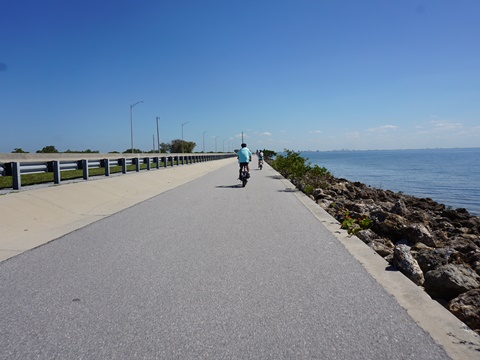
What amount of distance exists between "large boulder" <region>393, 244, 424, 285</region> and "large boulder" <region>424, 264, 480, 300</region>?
0.21m

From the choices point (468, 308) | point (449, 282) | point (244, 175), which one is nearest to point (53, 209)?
point (449, 282)

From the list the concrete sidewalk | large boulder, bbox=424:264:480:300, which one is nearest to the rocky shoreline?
large boulder, bbox=424:264:480:300

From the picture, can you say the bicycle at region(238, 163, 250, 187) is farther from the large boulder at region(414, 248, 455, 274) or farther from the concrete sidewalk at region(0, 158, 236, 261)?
the large boulder at region(414, 248, 455, 274)

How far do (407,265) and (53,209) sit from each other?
804 centimetres

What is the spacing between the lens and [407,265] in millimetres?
5492

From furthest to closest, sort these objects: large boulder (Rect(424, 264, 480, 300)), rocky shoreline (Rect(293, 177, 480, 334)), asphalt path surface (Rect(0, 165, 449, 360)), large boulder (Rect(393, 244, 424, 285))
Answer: large boulder (Rect(393, 244, 424, 285))
large boulder (Rect(424, 264, 480, 300))
rocky shoreline (Rect(293, 177, 480, 334))
asphalt path surface (Rect(0, 165, 449, 360))

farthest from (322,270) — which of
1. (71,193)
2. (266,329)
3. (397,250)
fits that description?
(71,193)

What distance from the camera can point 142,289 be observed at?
4.63m

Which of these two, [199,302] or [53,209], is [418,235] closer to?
[199,302]

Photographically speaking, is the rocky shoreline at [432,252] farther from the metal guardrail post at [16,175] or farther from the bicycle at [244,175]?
the metal guardrail post at [16,175]

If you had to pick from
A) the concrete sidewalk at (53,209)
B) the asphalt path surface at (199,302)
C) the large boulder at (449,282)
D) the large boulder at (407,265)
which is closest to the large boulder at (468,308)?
the large boulder at (449,282)

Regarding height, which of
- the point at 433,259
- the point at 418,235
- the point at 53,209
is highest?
the point at 53,209

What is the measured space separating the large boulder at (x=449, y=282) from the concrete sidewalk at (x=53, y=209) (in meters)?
6.11

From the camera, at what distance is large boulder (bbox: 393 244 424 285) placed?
5.33 metres
